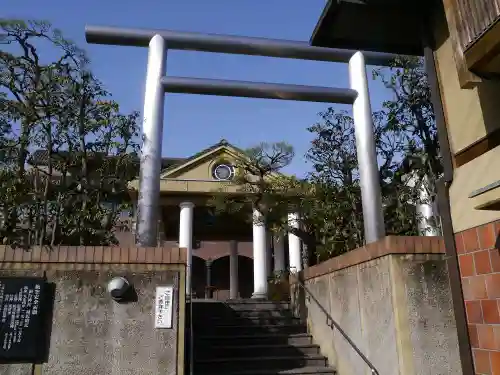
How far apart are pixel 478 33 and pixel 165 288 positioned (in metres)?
4.23

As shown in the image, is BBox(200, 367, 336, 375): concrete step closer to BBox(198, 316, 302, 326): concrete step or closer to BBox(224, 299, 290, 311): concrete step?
BBox(198, 316, 302, 326): concrete step

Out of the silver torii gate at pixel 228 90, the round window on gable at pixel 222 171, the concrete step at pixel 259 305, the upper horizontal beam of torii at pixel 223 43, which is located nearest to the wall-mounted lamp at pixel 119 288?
the silver torii gate at pixel 228 90

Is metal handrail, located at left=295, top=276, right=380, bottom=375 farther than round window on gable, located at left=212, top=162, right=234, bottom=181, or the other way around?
round window on gable, located at left=212, top=162, right=234, bottom=181

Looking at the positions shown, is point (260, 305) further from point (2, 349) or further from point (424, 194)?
point (2, 349)

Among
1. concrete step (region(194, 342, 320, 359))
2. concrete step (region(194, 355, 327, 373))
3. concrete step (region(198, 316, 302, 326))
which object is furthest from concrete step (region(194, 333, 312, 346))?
concrete step (region(198, 316, 302, 326))

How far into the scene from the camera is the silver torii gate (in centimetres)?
694

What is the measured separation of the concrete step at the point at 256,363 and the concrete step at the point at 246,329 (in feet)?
3.68

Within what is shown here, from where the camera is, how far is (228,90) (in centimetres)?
786

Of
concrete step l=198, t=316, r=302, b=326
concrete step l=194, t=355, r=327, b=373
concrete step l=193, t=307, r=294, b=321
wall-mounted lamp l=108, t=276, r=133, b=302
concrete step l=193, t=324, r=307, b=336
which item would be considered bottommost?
concrete step l=194, t=355, r=327, b=373

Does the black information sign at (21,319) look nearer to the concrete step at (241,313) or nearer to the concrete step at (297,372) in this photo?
the concrete step at (297,372)

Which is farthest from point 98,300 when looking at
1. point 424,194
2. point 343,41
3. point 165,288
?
point 424,194

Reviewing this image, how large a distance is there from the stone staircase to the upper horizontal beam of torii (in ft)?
16.0

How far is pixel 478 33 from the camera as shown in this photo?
3467mm

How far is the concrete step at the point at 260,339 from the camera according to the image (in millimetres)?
8227
